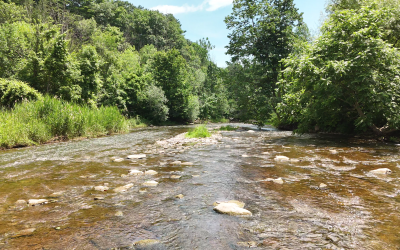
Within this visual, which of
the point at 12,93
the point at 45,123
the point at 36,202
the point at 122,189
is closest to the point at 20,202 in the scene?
the point at 36,202

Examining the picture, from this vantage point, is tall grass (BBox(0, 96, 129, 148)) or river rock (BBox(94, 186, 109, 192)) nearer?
river rock (BBox(94, 186, 109, 192))

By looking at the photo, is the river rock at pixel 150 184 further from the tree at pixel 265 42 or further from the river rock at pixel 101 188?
the tree at pixel 265 42

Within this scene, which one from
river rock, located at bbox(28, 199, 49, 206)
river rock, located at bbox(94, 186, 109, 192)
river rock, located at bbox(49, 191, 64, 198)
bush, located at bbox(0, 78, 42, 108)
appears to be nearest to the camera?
river rock, located at bbox(28, 199, 49, 206)

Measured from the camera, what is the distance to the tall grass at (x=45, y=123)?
11227 mm

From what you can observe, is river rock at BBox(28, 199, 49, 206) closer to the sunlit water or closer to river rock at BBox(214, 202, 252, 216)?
the sunlit water

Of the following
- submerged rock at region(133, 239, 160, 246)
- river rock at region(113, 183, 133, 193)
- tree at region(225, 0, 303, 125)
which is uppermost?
tree at region(225, 0, 303, 125)

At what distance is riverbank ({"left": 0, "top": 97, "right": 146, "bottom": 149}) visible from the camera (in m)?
11.2

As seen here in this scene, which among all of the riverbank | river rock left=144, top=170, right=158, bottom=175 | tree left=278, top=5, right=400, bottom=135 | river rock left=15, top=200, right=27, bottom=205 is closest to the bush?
the riverbank

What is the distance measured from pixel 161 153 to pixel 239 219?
6309 mm

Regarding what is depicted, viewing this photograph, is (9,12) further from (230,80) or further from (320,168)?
(320,168)

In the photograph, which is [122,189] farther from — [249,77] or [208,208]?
[249,77]

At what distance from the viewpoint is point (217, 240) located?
2730 mm

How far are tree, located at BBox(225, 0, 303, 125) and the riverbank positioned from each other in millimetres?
14725

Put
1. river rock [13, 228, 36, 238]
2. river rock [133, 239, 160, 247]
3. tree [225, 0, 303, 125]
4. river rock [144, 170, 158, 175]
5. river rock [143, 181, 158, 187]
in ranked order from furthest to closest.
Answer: tree [225, 0, 303, 125]
river rock [144, 170, 158, 175]
river rock [143, 181, 158, 187]
river rock [13, 228, 36, 238]
river rock [133, 239, 160, 247]
